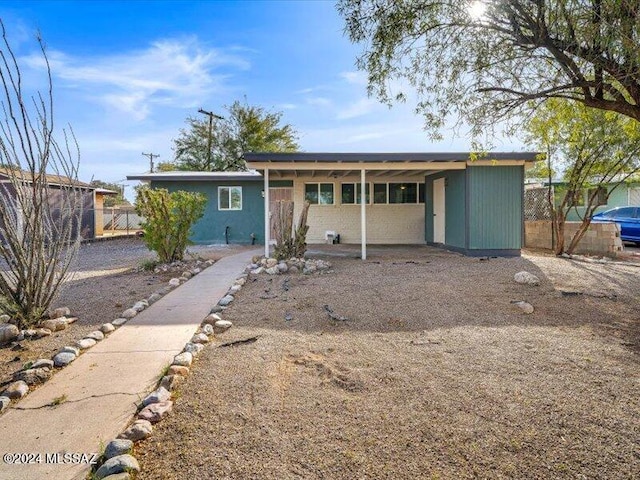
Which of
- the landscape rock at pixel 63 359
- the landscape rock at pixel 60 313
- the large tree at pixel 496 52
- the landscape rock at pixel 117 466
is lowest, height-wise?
the landscape rock at pixel 117 466

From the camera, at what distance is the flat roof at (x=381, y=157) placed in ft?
29.2

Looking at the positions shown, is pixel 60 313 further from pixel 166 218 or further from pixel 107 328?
pixel 166 218

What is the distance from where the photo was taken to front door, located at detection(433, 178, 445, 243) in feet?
38.9

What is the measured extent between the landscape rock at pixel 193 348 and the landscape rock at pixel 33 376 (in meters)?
1.03

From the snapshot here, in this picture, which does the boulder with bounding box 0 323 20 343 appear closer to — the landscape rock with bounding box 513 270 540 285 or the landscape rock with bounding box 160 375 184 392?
the landscape rock with bounding box 160 375 184 392

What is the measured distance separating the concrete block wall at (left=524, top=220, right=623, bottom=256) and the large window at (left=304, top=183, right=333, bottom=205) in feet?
23.2

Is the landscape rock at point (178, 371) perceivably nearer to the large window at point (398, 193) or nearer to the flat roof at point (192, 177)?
the flat roof at point (192, 177)

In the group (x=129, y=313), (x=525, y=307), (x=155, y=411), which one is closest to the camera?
(x=155, y=411)

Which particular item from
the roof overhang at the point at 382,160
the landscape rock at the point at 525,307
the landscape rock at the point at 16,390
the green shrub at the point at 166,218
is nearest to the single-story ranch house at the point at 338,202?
the roof overhang at the point at 382,160

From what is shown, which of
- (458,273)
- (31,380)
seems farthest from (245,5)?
(31,380)

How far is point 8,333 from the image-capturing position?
3.93 metres

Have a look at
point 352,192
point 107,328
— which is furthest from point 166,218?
point 352,192

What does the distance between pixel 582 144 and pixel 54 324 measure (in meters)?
11.0

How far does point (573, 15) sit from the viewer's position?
438 cm
